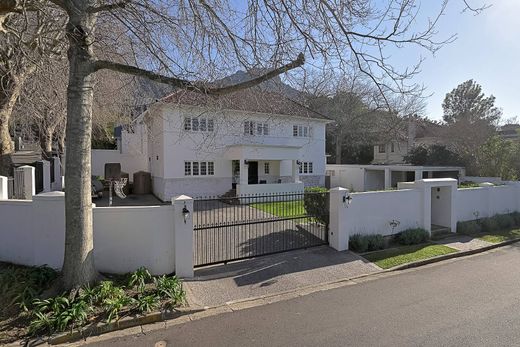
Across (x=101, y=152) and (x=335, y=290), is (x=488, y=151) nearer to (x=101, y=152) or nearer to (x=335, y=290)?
(x=335, y=290)

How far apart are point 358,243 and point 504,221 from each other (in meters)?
7.96

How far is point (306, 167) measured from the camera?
25.1 m

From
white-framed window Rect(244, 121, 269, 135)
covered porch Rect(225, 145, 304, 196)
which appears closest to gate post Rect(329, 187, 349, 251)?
covered porch Rect(225, 145, 304, 196)

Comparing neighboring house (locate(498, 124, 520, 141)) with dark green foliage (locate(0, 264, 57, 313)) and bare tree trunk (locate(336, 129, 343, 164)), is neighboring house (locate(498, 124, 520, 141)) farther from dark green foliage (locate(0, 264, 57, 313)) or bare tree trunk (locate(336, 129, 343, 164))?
dark green foliage (locate(0, 264, 57, 313))

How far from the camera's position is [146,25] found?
6516mm

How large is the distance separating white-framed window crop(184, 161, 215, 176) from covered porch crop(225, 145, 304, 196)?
4.23 feet

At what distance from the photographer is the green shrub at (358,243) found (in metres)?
9.12

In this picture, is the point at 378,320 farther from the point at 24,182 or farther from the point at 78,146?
the point at 24,182

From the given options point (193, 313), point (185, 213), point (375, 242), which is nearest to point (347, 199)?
point (375, 242)

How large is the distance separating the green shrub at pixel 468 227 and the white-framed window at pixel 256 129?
12860 mm

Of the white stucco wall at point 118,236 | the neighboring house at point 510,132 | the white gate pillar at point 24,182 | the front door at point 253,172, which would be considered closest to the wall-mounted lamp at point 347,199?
the white stucco wall at point 118,236

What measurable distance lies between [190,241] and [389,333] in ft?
13.6

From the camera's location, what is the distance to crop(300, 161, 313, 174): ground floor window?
81.6ft

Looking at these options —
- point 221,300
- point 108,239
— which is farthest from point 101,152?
point 221,300
